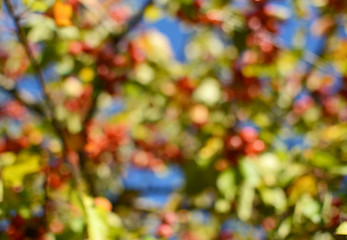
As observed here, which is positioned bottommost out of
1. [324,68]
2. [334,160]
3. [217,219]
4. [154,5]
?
[217,219]

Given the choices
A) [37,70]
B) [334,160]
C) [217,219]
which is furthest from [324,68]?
[37,70]

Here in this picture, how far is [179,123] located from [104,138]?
642 mm

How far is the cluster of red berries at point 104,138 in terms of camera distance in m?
4.04

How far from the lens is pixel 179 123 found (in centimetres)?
441

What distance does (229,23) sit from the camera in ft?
10.7

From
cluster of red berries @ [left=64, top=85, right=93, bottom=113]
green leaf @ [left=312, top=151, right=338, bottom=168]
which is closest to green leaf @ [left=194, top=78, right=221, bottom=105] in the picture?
cluster of red berries @ [left=64, top=85, right=93, bottom=113]

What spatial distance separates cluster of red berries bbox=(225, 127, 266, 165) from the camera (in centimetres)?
315

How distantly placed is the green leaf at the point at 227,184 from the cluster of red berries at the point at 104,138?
1276mm

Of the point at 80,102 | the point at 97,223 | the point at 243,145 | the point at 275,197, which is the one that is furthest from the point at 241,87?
the point at 97,223

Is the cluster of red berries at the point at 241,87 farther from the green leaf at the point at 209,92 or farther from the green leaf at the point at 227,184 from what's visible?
the green leaf at the point at 227,184

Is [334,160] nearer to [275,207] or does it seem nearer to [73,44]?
[275,207]

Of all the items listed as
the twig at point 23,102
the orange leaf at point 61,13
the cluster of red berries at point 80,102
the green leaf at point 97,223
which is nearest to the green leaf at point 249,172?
the green leaf at point 97,223

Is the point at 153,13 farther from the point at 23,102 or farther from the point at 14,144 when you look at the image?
the point at 14,144

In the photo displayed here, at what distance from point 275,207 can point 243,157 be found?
0.36 m
